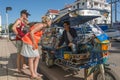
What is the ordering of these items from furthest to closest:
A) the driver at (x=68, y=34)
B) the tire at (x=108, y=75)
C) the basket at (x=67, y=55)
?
the driver at (x=68, y=34), the basket at (x=67, y=55), the tire at (x=108, y=75)

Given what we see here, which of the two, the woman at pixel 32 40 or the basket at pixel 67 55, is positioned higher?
the woman at pixel 32 40

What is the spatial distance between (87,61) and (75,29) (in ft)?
5.38

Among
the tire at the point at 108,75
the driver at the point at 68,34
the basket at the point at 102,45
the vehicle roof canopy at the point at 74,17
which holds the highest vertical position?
the vehicle roof canopy at the point at 74,17

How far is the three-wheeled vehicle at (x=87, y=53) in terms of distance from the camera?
18.4 feet

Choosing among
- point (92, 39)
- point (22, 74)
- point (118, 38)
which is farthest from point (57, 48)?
point (118, 38)

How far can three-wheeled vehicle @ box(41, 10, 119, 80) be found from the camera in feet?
18.4

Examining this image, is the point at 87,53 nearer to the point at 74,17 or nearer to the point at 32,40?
the point at 74,17

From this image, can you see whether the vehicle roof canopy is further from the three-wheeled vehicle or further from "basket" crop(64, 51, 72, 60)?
"basket" crop(64, 51, 72, 60)

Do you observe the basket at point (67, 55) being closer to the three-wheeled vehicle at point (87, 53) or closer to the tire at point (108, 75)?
the three-wheeled vehicle at point (87, 53)

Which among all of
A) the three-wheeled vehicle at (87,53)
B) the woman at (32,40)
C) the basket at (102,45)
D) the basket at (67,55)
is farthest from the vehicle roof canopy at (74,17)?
the basket at (102,45)

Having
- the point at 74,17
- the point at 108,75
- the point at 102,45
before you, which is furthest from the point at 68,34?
the point at 108,75

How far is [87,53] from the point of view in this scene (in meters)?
6.14

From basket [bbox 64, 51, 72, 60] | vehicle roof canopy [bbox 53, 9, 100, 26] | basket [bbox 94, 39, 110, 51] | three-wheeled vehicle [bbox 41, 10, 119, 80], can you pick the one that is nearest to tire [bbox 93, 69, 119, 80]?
three-wheeled vehicle [bbox 41, 10, 119, 80]

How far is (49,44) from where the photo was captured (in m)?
9.04
